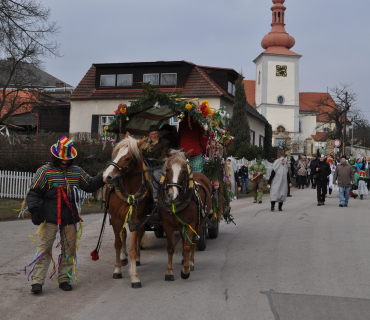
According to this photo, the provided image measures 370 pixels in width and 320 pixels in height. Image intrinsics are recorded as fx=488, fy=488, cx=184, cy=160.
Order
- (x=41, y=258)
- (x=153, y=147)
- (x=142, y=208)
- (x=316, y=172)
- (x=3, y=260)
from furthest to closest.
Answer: (x=316, y=172), (x=153, y=147), (x=3, y=260), (x=142, y=208), (x=41, y=258)

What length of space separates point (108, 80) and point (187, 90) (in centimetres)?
578

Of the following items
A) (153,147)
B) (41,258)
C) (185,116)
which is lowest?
(41,258)

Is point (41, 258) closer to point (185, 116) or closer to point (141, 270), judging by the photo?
point (141, 270)

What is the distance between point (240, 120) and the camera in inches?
1507

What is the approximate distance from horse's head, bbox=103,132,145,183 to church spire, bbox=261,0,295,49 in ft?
239

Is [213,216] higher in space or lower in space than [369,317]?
higher

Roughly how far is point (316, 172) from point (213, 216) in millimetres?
10456

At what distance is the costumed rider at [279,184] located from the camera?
1605 centimetres

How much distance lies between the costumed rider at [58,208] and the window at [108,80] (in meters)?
28.1

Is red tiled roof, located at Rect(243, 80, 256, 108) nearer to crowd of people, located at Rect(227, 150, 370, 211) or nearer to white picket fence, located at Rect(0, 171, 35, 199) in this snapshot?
crowd of people, located at Rect(227, 150, 370, 211)

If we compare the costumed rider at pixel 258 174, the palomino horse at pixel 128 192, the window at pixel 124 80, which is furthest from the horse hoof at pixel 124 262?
the window at pixel 124 80

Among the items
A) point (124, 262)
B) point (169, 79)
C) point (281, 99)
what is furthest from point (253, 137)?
point (124, 262)

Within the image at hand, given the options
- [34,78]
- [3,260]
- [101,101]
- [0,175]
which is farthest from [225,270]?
[101,101]

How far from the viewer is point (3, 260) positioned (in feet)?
26.5
